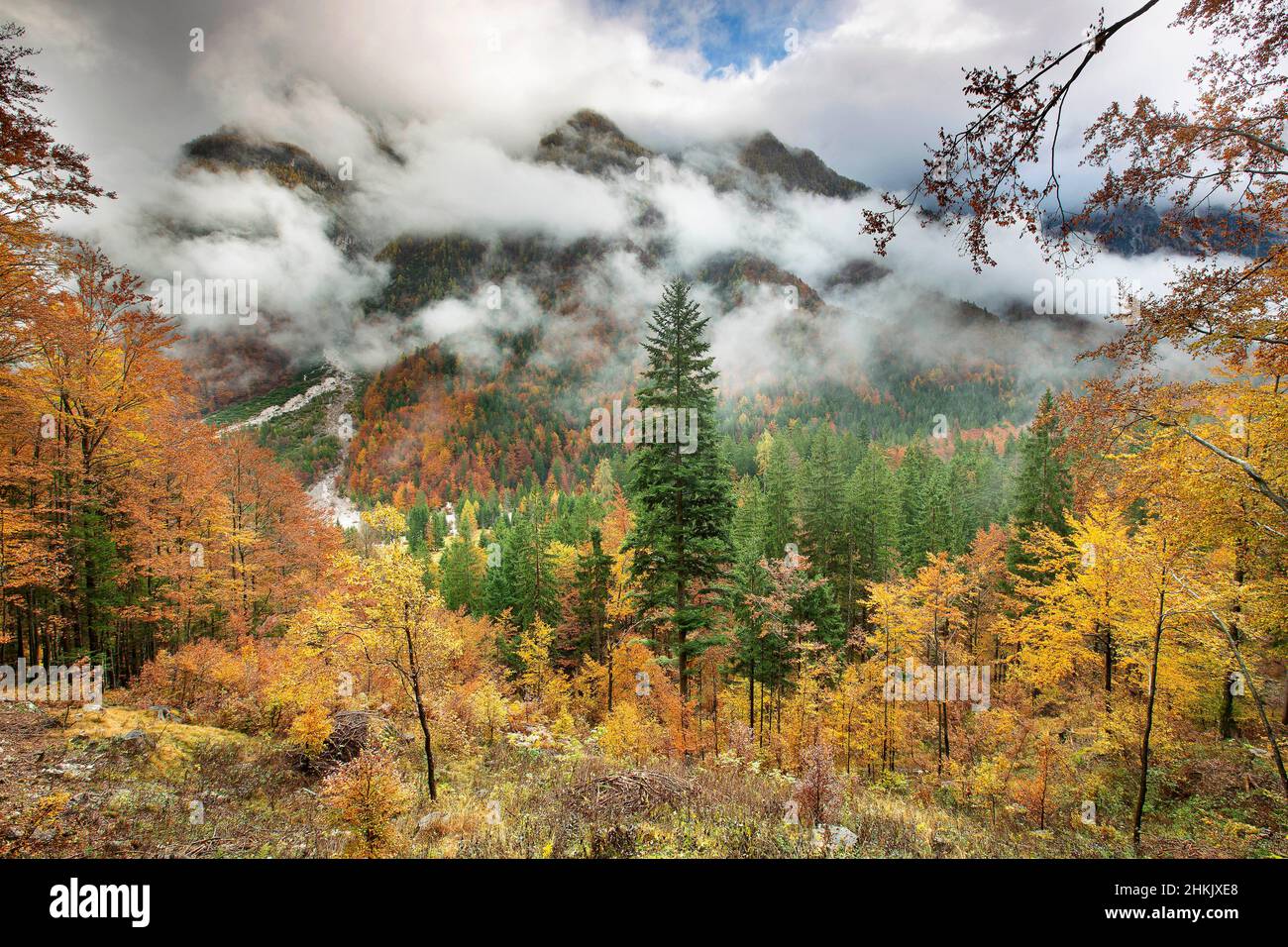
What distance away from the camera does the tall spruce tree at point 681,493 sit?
591 inches

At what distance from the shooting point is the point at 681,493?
15.1 meters

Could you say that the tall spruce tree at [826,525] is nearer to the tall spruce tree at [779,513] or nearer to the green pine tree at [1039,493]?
the tall spruce tree at [779,513]

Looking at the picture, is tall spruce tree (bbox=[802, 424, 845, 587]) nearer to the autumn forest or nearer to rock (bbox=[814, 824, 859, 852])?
the autumn forest

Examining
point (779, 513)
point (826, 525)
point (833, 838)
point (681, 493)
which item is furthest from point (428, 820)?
point (826, 525)

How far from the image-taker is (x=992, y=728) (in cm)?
1802

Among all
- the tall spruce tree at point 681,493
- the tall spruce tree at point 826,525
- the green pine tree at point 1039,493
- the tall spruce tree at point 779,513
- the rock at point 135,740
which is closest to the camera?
the rock at point 135,740

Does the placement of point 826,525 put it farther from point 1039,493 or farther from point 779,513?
point 1039,493

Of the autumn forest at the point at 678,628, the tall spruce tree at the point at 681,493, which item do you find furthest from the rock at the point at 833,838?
the tall spruce tree at the point at 681,493

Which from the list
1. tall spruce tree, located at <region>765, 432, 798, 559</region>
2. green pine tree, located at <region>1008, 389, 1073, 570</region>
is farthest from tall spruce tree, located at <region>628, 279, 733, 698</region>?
tall spruce tree, located at <region>765, 432, 798, 559</region>

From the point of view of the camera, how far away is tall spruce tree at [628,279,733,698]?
1502 centimetres
